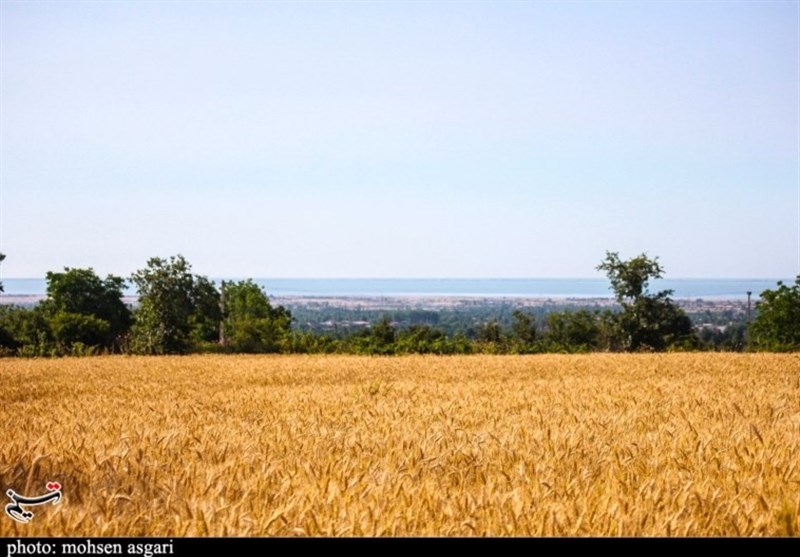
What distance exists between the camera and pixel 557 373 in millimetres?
19516

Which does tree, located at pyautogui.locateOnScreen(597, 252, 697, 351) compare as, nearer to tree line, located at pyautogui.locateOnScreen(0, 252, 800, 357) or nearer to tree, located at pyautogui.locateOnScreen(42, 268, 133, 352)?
tree line, located at pyautogui.locateOnScreen(0, 252, 800, 357)

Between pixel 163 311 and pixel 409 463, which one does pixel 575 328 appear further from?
pixel 409 463

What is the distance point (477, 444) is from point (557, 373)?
12778mm

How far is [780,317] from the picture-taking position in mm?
48750

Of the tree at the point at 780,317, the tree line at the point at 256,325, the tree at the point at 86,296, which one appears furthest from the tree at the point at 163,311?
the tree at the point at 780,317

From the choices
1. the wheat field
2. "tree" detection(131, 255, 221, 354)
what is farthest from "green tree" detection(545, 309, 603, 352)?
the wheat field

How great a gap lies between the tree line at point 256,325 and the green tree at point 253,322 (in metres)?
0.07

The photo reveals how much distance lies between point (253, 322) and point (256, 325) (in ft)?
1.16

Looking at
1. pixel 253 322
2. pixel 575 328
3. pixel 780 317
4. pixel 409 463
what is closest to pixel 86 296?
pixel 253 322

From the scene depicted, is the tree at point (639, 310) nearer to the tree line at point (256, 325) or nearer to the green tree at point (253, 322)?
the tree line at point (256, 325)

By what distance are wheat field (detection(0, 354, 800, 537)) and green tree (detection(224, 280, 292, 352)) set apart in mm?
29534
